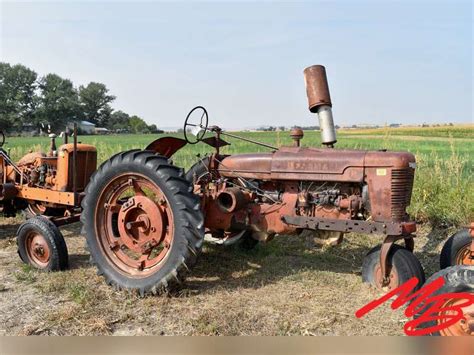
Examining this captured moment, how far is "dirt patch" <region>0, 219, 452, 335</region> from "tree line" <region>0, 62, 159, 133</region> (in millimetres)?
2260

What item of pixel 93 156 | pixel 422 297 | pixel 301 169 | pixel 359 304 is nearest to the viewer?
pixel 422 297

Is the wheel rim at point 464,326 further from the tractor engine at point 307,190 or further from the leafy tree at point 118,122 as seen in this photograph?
the leafy tree at point 118,122

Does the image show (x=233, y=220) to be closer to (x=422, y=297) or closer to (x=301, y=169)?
(x=301, y=169)

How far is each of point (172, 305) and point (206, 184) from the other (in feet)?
4.34

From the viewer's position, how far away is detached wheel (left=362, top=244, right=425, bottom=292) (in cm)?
350

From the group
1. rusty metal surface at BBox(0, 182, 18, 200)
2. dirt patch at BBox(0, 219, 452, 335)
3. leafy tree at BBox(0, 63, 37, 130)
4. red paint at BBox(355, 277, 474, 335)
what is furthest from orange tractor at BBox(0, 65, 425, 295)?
leafy tree at BBox(0, 63, 37, 130)

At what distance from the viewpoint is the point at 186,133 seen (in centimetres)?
433

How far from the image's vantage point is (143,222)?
12.9 ft

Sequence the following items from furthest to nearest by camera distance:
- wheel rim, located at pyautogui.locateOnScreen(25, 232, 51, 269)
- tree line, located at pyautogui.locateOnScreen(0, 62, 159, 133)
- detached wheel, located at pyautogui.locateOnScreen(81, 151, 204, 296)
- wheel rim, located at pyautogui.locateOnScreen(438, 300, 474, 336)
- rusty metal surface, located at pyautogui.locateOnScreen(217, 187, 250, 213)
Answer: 1. tree line, located at pyautogui.locateOnScreen(0, 62, 159, 133)
2. wheel rim, located at pyautogui.locateOnScreen(25, 232, 51, 269)
3. rusty metal surface, located at pyautogui.locateOnScreen(217, 187, 250, 213)
4. detached wheel, located at pyautogui.locateOnScreen(81, 151, 204, 296)
5. wheel rim, located at pyautogui.locateOnScreen(438, 300, 474, 336)

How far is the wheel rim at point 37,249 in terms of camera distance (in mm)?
4480

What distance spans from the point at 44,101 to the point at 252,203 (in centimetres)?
1124

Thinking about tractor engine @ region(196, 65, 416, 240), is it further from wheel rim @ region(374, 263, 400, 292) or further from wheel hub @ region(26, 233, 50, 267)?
wheel hub @ region(26, 233, 50, 267)

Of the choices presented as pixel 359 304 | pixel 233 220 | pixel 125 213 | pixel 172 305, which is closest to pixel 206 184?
pixel 233 220

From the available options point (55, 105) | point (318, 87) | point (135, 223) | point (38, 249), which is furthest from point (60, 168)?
point (55, 105)
